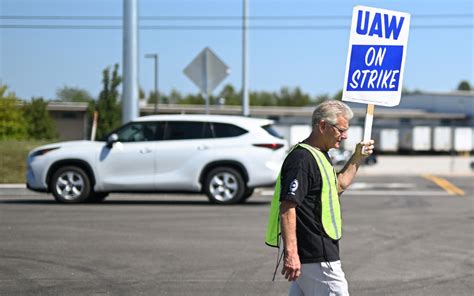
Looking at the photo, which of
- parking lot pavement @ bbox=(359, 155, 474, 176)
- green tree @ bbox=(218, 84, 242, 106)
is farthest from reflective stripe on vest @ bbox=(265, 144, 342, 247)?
green tree @ bbox=(218, 84, 242, 106)

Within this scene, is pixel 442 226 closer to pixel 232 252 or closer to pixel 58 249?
pixel 232 252

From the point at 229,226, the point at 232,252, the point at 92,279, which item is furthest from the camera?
the point at 229,226

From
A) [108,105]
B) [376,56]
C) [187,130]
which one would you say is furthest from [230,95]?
[376,56]

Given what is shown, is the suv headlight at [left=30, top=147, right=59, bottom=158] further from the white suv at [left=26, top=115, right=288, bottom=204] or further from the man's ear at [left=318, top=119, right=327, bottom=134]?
the man's ear at [left=318, top=119, right=327, bottom=134]

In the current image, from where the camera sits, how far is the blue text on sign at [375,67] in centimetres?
570

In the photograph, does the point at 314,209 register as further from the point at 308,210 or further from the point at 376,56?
the point at 376,56

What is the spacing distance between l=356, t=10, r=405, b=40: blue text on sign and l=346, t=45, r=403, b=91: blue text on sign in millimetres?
84

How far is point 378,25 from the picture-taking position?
5.70 metres

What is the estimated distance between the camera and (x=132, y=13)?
Result: 22.2m

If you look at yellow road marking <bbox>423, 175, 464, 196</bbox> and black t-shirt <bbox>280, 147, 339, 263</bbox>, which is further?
yellow road marking <bbox>423, 175, 464, 196</bbox>

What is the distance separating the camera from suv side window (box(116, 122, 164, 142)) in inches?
661

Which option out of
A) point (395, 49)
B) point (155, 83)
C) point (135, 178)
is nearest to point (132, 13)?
point (135, 178)

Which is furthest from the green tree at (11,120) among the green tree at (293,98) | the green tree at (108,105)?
the green tree at (293,98)

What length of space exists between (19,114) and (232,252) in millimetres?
27113
